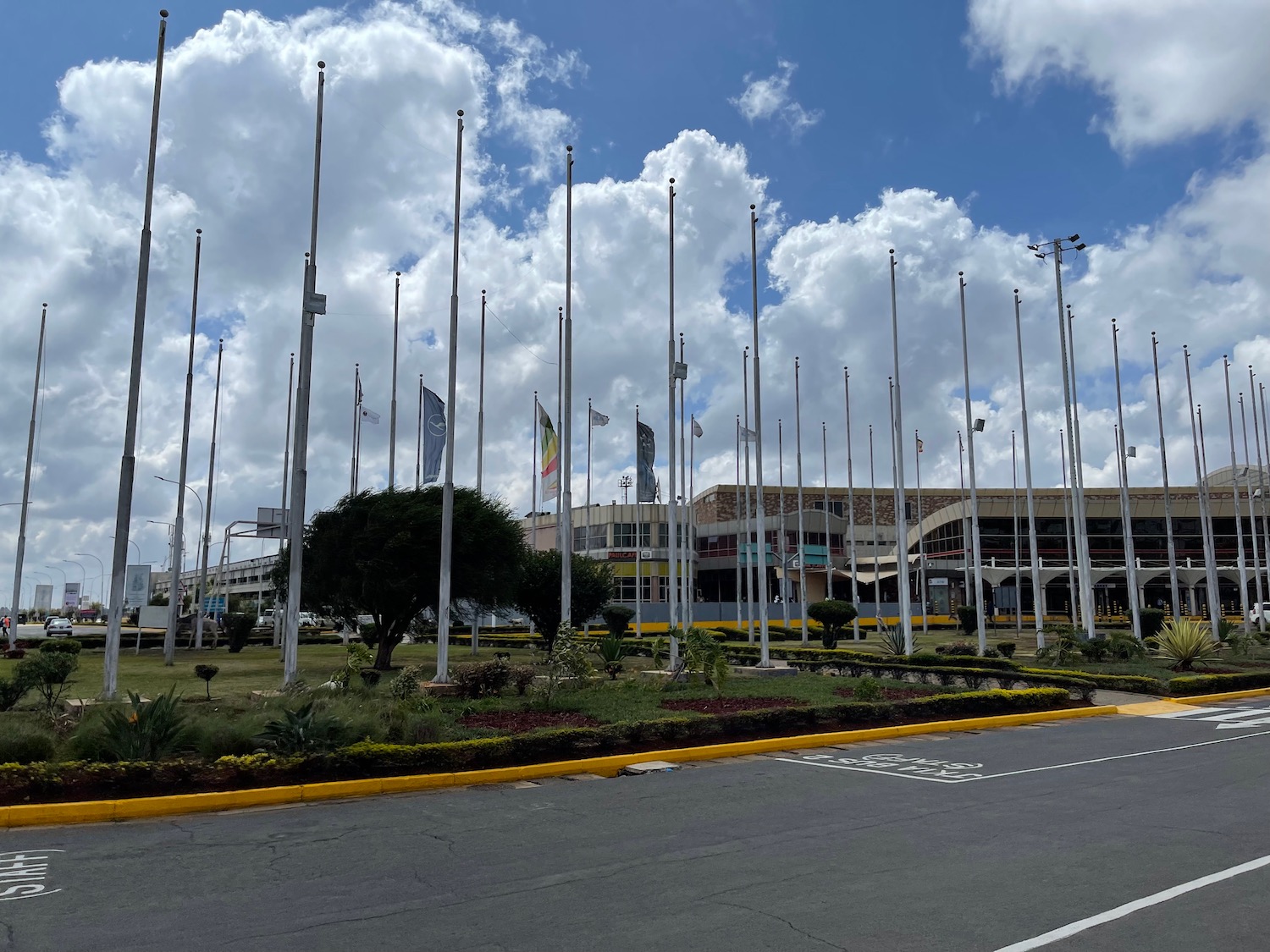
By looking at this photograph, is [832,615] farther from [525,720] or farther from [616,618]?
[525,720]

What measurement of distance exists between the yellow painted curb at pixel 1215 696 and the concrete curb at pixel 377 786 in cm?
902

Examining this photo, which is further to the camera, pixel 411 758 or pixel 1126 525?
pixel 1126 525

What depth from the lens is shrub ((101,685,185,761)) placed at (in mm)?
11945

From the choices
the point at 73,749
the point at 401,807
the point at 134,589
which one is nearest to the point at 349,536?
the point at 134,589

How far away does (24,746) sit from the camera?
1162cm

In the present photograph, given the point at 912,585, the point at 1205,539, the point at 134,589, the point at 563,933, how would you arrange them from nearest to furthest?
the point at 563,933
the point at 134,589
the point at 1205,539
the point at 912,585

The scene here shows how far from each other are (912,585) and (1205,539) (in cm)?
3845

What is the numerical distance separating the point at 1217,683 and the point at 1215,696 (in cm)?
84

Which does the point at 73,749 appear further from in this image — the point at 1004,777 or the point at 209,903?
the point at 1004,777

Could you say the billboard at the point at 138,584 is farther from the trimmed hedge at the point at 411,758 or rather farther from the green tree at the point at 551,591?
the trimmed hedge at the point at 411,758

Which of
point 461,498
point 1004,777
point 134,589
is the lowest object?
point 1004,777

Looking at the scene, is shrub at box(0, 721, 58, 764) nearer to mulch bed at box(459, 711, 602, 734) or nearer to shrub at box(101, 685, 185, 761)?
shrub at box(101, 685, 185, 761)

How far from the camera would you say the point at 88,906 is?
698 cm

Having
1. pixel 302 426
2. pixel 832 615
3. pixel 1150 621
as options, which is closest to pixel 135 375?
pixel 302 426
